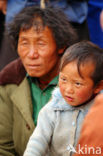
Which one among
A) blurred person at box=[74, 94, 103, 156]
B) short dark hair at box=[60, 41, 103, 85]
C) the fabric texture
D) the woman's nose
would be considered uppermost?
blurred person at box=[74, 94, 103, 156]

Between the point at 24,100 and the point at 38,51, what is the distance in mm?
435

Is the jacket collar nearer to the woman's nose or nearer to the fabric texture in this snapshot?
the woman's nose

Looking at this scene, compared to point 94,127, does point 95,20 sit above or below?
below

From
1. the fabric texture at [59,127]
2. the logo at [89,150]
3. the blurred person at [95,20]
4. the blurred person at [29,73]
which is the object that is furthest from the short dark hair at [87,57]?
the blurred person at [95,20]

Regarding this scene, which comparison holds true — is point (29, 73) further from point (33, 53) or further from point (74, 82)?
point (74, 82)

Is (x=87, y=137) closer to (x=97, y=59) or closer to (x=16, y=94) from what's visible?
(x=97, y=59)

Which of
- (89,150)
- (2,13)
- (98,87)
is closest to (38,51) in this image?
(98,87)

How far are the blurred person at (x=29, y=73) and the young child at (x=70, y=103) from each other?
601mm

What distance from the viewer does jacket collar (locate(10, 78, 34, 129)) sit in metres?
2.74

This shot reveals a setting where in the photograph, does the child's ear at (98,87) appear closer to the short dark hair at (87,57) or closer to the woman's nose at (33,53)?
the short dark hair at (87,57)

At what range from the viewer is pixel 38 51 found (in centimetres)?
291

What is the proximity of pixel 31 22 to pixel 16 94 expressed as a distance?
2.06 feet

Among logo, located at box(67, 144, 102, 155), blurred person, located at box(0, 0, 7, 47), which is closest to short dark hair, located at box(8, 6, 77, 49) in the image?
blurred person, located at box(0, 0, 7, 47)

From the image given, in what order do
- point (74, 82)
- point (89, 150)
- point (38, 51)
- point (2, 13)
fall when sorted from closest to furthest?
point (89, 150), point (74, 82), point (38, 51), point (2, 13)
